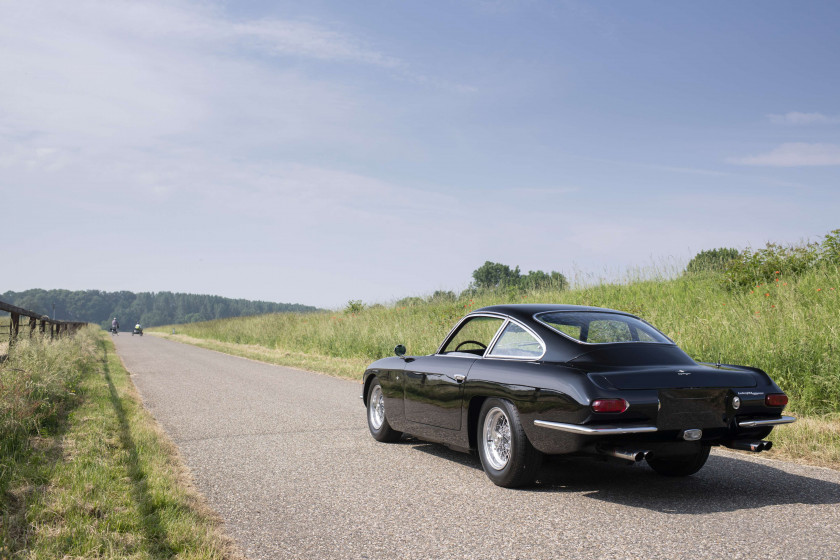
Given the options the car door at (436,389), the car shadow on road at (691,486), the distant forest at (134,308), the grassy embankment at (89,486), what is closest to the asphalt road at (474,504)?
the car shadow on road at (691,486)

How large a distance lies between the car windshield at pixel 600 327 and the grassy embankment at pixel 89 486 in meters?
3.06

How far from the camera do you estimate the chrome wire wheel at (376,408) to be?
747cm

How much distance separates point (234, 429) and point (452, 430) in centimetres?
337

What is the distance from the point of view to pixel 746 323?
10727 millimetres

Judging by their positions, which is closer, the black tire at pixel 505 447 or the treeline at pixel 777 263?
the black tire at pixel 505 447

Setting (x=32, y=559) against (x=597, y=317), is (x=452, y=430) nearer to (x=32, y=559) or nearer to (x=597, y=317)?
(x=597, y=317)

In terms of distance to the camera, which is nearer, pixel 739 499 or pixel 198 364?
pixel 739 499

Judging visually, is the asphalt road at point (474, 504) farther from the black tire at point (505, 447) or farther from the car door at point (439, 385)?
the car door at point (439, 385)

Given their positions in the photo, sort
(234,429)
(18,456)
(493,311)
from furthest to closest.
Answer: (234,429) → (493,311) → (18,456)

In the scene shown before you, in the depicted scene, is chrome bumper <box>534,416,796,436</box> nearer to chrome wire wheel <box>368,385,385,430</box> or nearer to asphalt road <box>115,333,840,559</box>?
asphalt road <box>115,333,840,559</box>

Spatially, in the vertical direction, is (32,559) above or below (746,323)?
below

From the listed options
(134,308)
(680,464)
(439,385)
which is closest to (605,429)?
(680,464)

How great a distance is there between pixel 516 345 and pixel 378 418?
2453 millimetres

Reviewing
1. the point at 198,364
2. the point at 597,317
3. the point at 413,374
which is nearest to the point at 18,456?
the point at 413,374
